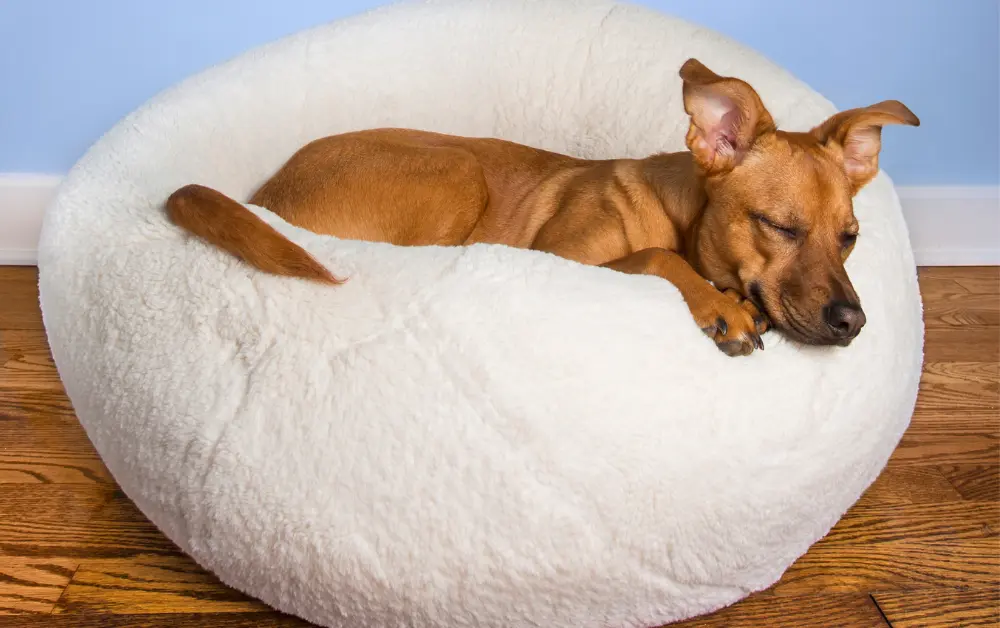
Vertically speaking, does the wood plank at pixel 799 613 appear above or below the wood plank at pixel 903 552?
above

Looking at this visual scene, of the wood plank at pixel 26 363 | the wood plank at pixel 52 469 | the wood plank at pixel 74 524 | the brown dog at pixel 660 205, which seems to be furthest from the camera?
the wood plank at pixel 26 363

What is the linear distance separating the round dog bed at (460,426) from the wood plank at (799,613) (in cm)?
7

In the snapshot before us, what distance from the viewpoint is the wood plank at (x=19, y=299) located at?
355cm

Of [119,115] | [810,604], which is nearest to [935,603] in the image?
[810,604]

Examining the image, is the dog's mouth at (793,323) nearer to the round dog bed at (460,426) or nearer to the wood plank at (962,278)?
the round dog bed at (460,426)

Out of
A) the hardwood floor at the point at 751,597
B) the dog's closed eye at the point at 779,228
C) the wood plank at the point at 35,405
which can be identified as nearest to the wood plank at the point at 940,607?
the hardwood floor at the point at 751,597

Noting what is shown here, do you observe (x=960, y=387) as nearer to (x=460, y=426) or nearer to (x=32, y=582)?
(x=460, y=426)

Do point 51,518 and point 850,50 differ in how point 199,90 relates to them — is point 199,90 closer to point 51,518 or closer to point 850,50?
point 51,518

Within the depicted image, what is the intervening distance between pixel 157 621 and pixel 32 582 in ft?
1.19

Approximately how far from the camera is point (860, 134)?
241cm

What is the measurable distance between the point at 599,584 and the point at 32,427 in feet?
6.19

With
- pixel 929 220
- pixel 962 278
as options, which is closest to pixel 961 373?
pixel 962 278

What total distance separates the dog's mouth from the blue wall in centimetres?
223

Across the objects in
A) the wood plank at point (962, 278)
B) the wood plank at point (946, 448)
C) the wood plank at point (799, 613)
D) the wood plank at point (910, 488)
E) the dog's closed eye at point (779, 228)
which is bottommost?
the wood plank at point (962, 278)
